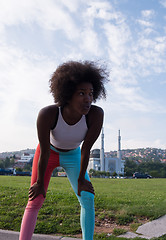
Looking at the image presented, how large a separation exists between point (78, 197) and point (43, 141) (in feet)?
2.30

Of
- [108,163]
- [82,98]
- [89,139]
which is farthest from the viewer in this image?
[108,163]

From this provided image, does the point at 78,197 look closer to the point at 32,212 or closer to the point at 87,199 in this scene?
the point at 87,199

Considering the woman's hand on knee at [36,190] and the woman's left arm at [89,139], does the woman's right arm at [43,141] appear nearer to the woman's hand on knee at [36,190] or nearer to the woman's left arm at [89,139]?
the woman's hand on knee at [36,190]

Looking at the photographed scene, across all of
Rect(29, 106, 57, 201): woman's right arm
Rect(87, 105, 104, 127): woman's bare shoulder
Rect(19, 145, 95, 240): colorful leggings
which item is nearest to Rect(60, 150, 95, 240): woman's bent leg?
Rect(19, 145, 95, 240): colorful leggings

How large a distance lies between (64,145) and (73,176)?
348 mm

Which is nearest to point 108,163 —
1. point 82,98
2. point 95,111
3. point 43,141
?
point 95,111

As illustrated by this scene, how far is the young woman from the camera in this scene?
8.91ft

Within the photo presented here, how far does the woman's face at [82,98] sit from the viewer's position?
2.66m

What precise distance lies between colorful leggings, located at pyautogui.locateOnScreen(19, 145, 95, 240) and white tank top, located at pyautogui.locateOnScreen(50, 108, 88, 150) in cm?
16

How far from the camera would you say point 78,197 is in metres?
→ 2.92

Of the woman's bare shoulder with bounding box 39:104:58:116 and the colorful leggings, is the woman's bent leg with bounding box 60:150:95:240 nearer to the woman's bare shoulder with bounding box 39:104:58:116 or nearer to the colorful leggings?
the colorful leggings

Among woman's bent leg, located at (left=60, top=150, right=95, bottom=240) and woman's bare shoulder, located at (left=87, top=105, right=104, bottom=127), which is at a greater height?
woman's bare shoulder, located at (left=87, top=105, right=104, bottom=127)

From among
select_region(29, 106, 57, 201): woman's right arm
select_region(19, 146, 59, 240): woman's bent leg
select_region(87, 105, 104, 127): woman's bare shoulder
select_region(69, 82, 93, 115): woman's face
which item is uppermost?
select_region(69, 82, 93, 115): woman's face

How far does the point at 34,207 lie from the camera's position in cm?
285
